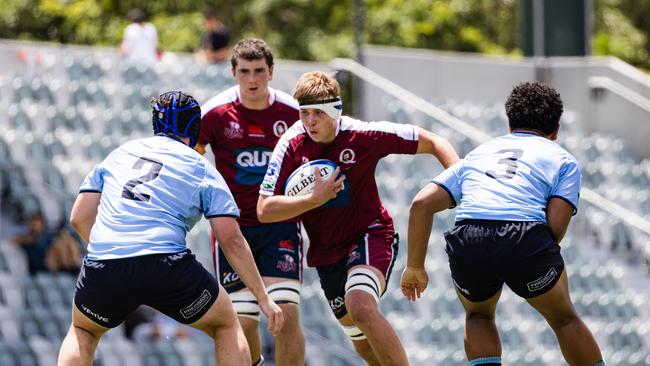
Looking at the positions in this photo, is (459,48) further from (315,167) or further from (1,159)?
(315,167)

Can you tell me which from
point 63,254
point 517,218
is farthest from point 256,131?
point 63,254

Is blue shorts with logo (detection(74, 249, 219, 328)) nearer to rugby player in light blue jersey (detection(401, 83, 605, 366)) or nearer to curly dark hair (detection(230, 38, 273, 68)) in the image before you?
rugby player in light blue jersey (detection(401, 83, 605, 366))

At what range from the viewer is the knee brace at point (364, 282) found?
748 centimetres

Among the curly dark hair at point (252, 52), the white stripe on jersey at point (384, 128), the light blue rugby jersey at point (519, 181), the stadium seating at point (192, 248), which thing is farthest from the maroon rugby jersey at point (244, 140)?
the stadium seating at point (192, 248)

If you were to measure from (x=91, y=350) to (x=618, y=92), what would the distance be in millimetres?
11478

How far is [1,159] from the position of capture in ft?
42.3

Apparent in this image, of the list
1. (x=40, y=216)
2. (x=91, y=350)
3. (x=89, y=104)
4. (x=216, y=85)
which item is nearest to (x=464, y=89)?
(x=216, y=85)

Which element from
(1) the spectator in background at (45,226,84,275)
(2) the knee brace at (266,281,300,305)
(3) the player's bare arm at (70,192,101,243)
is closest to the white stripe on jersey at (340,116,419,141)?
(2) the knee brace at (266,281,300,305)

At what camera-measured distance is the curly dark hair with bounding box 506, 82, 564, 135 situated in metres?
7.05

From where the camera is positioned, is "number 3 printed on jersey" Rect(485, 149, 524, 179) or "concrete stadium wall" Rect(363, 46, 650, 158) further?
"concrete stadium wall" Rect(363, 46, 650, 158)

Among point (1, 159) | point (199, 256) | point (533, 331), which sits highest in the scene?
point (1, 159)

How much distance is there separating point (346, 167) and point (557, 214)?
53.8 inches

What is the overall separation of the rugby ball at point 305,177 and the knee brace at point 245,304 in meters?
1.02

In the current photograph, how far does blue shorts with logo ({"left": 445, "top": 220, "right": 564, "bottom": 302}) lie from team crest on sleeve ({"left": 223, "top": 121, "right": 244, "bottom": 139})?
176 cm
